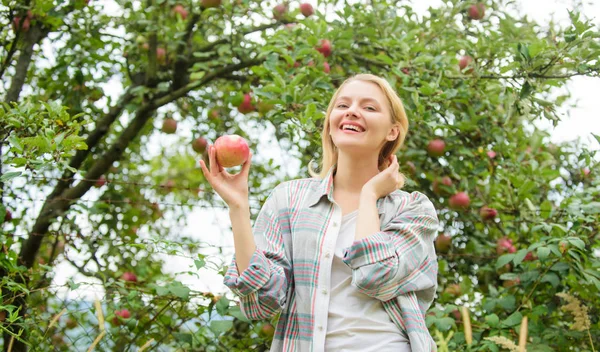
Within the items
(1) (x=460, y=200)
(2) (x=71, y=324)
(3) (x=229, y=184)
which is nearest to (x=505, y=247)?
(1) (x=460, y=200)

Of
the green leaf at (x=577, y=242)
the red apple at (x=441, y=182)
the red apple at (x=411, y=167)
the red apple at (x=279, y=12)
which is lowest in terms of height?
the green leaf at (x=577, y=242)

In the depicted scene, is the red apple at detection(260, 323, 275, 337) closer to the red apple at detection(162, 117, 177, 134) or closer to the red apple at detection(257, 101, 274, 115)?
the red apple at detection(257, 101, 274, 115)

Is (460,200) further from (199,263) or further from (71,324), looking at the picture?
(71,324)

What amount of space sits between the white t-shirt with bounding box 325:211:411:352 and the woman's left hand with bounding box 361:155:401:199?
0.17m

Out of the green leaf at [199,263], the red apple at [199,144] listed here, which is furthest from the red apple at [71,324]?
the green leaf at [199,263]

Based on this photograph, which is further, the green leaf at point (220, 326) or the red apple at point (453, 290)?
the red apple at point (453, 290)

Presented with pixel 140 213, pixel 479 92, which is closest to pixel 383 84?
pixel 479 92

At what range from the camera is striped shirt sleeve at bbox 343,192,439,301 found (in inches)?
54.7

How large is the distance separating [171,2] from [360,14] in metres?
0.93

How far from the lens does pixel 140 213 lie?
4.11 metres

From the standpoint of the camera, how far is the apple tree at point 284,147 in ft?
7.57

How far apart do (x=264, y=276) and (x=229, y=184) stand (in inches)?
9.0

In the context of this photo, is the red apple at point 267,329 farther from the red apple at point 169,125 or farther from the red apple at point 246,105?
the red apple at point 169,125

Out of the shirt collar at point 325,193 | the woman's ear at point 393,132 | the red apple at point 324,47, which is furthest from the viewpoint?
the red apple at point 324,47
